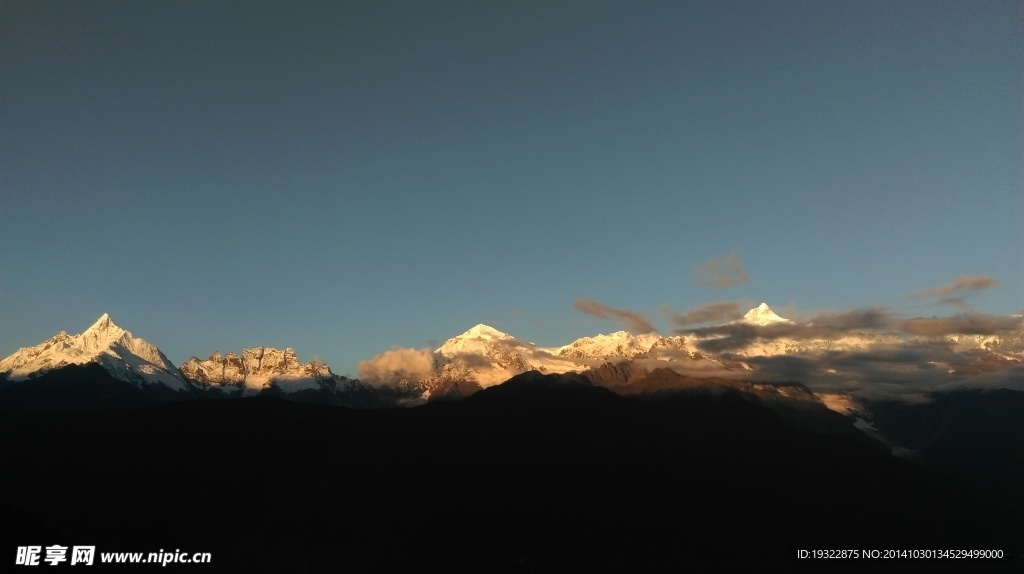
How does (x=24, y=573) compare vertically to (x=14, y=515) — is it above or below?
below

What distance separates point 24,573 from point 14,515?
802 inches

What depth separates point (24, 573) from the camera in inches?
5354

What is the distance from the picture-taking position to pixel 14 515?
15088 cm

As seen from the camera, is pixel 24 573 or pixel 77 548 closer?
pixel 24 573

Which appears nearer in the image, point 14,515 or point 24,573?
point 24,573

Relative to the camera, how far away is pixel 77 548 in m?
149

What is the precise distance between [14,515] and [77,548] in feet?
52.1

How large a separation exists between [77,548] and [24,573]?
1341 centimetres
